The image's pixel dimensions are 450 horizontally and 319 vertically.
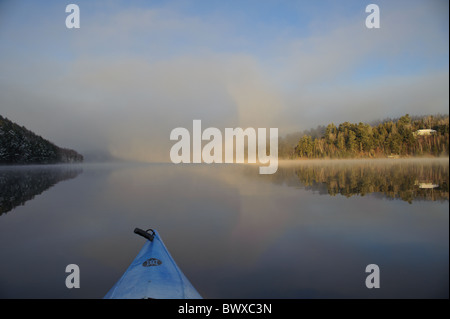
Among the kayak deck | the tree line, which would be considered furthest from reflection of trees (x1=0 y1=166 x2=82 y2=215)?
the tree line

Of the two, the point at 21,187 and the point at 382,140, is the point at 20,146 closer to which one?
the point at 21,187

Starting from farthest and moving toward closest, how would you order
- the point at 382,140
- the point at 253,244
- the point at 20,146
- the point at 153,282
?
the point at 20,146, the point at 382,140, the point at 253,244, the point at 153,282

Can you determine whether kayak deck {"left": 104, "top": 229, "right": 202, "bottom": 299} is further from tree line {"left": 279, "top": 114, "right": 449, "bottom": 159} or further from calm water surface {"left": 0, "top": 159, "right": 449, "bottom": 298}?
tree line {"left": 279, "top": 114, "right": 449, "bottom": 159}

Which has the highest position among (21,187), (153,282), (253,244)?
(21,187)

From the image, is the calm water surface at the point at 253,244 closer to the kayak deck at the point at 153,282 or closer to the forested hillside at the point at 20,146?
the kayak deck at the point at 153,282

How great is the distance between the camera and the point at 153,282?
186 inches

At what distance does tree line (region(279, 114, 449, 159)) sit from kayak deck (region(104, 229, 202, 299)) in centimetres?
1077

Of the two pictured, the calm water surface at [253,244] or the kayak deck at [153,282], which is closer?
the kayak deck at [153,282]

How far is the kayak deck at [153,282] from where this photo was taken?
4309mm

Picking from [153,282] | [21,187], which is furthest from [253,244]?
[21,187]

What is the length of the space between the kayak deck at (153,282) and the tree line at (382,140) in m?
10.8

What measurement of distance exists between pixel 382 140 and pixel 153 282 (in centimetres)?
2483

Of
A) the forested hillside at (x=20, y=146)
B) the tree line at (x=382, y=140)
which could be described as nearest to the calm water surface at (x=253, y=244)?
the tree line at (x=382, y=140)

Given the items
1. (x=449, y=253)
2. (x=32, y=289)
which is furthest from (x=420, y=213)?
(x=32, y=289)
